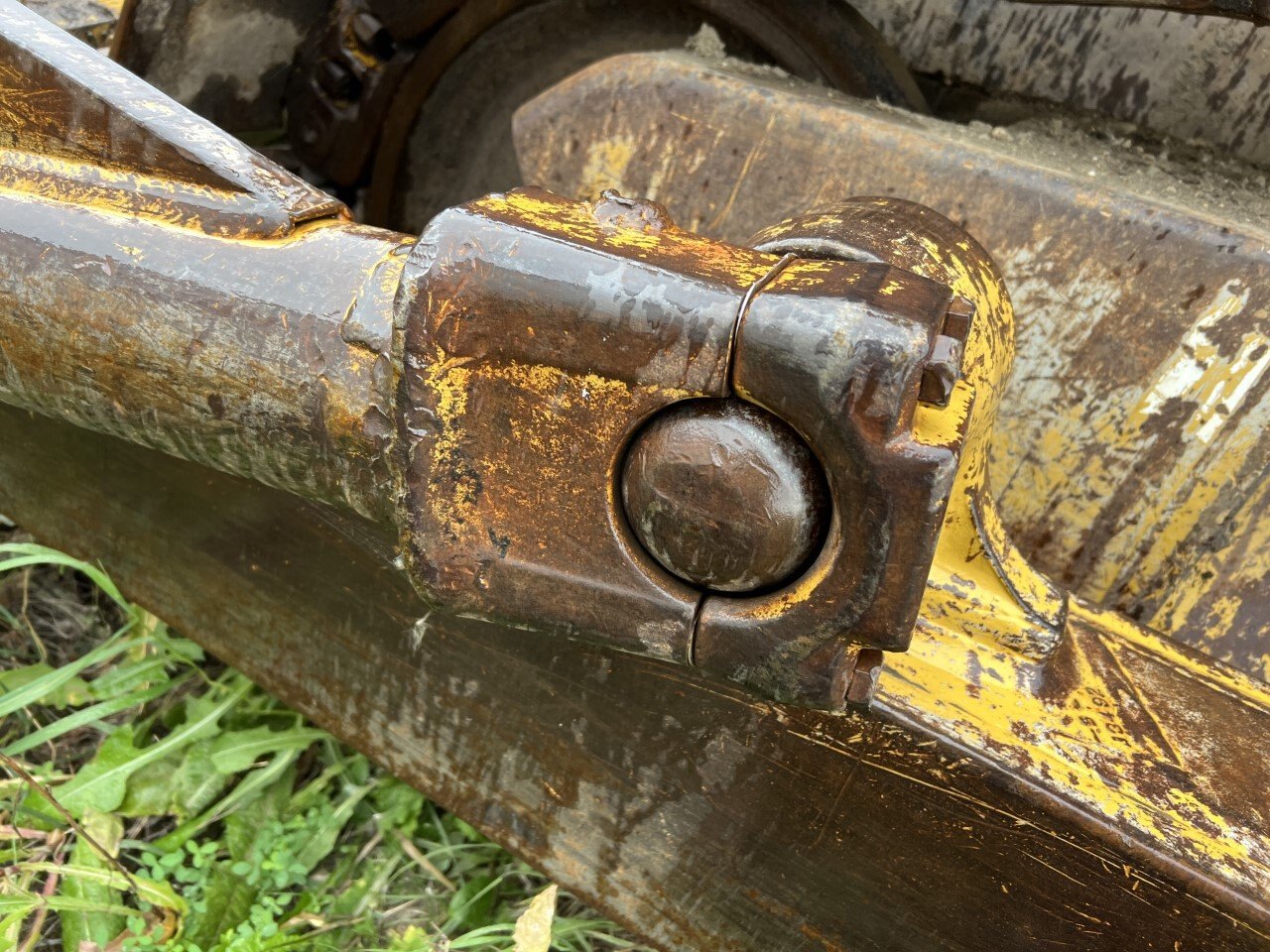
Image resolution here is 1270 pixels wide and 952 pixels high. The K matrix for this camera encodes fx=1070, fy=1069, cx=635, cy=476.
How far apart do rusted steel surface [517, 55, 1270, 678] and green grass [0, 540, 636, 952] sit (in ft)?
2.79

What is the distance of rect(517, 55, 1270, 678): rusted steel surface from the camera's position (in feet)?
4.15

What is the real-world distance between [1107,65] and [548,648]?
1.17 m

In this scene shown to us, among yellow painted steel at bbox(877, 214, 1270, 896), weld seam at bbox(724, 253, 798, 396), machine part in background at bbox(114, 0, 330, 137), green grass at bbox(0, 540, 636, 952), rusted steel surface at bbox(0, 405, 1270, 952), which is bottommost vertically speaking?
green grass at bbox(0, 540, 636, 952)

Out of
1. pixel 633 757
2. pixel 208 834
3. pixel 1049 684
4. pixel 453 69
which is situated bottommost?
pixel 208 834

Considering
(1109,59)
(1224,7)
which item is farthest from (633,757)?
(1109,59)

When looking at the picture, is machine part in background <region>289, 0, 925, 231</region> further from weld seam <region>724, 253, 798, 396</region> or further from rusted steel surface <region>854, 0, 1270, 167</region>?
weld seam <region>724, 253, 798, 396</region>

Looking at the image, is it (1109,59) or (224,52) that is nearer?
(1109,59)

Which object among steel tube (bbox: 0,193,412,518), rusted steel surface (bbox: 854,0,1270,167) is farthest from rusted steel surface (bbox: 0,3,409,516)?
rusted steel surface (bbox: 854,0,1270,167)

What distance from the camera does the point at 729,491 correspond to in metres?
0.76

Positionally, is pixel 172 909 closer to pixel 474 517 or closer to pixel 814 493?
pixel 474 517

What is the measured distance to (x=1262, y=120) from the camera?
1.47 m

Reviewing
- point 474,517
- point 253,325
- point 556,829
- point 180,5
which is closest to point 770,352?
point 474,517

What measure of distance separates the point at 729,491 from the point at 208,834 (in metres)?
1.25

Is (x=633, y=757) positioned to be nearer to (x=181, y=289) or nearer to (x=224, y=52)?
(x=181, y=289)
